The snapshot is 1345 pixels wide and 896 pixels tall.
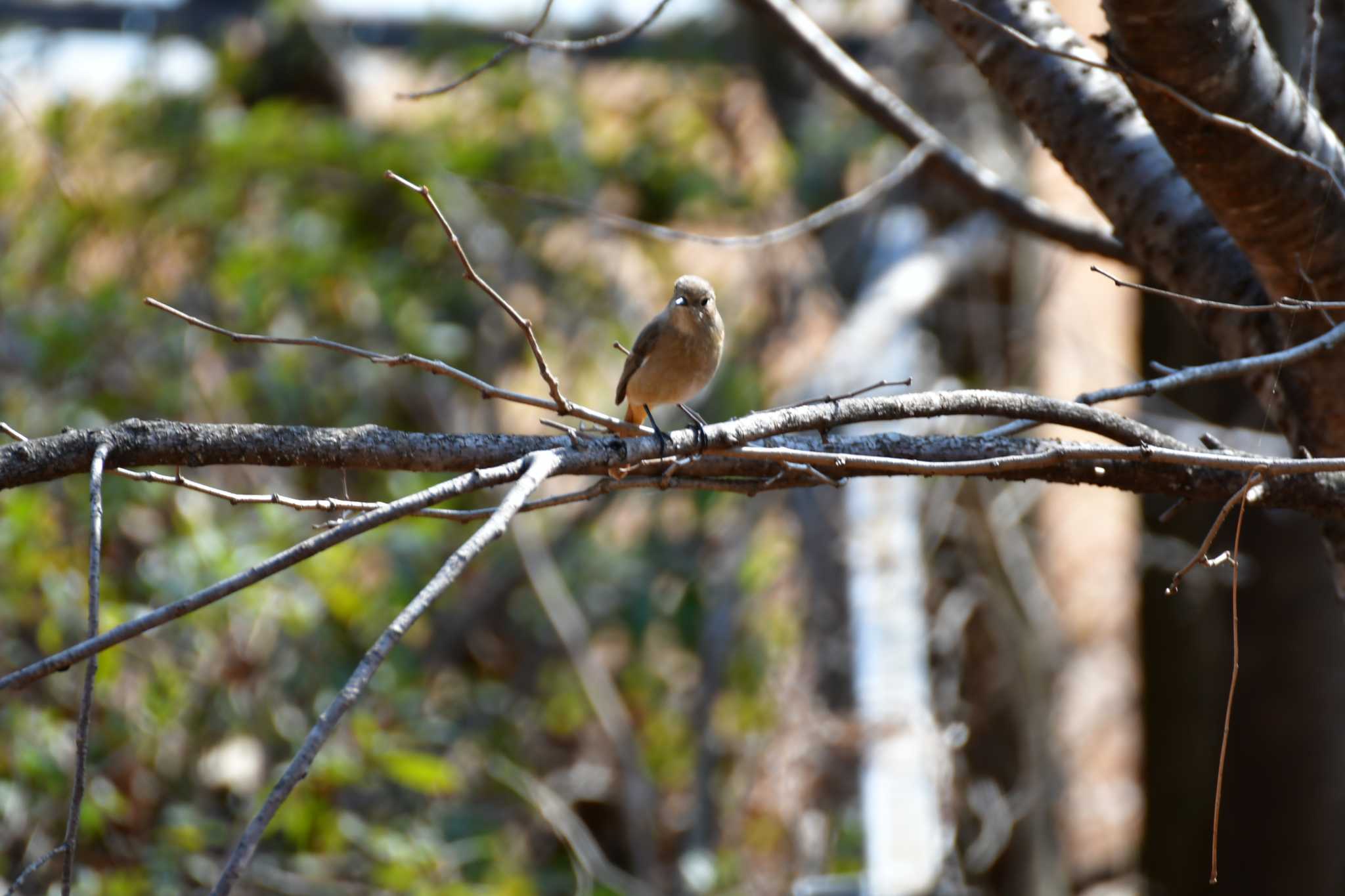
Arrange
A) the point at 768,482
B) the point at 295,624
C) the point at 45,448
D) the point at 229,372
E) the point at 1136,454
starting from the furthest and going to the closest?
the point at 229,372 → the point at 295,624 → the point at 768,482 → the point at 1136,454 → the point at 45,448

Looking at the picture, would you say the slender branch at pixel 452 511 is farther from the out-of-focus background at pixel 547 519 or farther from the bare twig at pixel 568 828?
the bare twig at pixel 568 828

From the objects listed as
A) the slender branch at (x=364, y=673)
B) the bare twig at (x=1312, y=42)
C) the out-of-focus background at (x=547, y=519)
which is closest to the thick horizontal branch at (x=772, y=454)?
the slender branch at (x=364, y=673)

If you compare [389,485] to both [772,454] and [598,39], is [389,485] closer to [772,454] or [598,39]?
[598,39]

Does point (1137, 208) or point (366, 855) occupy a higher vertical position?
point (1137, 208)

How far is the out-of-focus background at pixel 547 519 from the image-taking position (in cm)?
397

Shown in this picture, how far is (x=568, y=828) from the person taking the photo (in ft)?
14.8

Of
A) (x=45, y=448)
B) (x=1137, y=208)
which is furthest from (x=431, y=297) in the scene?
(x=45, y=448)

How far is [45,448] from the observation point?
137cm

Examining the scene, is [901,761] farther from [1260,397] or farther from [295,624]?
[295,624]

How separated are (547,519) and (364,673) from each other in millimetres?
4500

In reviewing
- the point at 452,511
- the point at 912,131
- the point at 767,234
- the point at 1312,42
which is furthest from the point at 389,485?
the point at 1312,42

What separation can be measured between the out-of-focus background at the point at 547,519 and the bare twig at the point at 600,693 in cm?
3

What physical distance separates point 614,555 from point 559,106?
220 centimetres

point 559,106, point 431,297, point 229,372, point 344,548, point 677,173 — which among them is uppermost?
point 559,106
